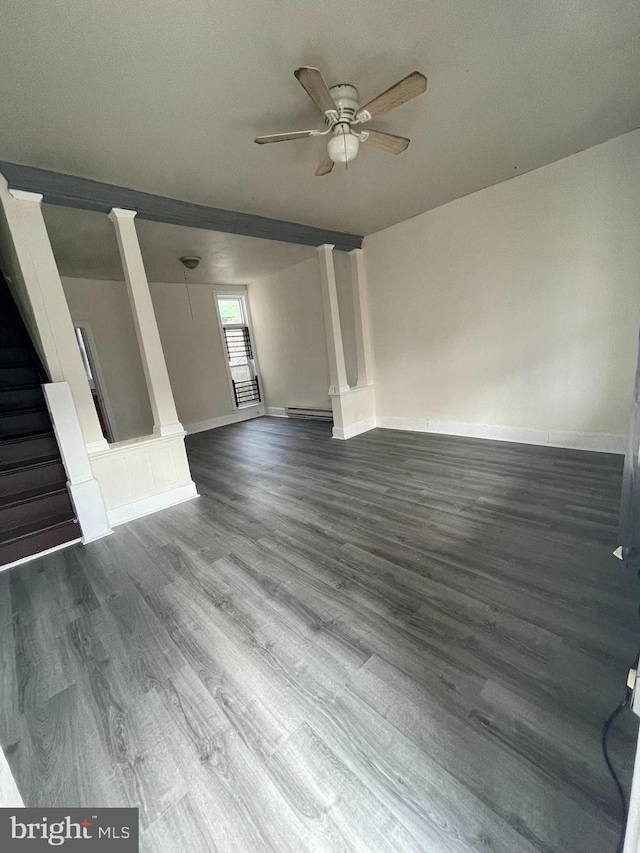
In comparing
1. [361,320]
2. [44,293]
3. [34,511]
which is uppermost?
[44,293]

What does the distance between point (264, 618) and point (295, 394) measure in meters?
5.36

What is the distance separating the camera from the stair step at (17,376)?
3.28 m

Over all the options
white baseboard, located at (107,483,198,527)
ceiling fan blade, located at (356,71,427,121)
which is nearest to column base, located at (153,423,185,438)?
white baseboard, located at (107,483,198,527)

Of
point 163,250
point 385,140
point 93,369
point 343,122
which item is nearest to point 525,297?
point 385,140

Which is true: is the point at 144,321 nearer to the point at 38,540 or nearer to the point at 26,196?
the point at 26,196

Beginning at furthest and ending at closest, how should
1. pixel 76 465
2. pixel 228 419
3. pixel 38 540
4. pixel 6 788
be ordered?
pixel 228 419 < pixel 76 465 < pixel 38 540 < pixel 6 788

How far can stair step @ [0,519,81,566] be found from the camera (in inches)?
99.2

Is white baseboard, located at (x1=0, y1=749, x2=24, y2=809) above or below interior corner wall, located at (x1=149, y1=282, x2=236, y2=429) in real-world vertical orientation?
below

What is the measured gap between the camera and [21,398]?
3223mm

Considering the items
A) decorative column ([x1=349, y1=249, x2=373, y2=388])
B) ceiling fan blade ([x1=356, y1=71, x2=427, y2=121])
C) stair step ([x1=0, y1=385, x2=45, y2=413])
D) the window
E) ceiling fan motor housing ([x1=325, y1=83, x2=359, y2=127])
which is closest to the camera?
ceiling fan blade ([x1=356, y1=71, x2=427, y2=121])

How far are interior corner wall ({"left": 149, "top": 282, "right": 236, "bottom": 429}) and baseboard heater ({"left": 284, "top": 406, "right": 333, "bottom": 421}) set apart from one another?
1.32 m

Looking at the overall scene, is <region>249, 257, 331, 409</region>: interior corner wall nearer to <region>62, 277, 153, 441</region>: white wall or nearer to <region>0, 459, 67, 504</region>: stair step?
<region>62, 277, 153, 441</region>: white wall

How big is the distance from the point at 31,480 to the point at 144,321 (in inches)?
64.9

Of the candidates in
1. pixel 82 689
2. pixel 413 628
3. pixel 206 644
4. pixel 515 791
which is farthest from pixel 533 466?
pixel 82 689
